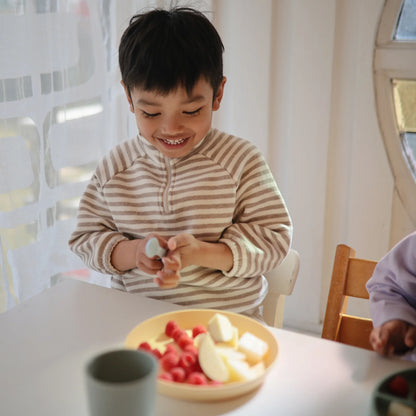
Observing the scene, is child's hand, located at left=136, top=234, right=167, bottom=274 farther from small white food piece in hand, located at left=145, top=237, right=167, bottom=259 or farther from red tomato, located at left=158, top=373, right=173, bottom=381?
red tomato, located at left=158, top=373, right=173, bottom=381

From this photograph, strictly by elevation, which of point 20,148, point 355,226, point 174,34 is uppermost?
point 174,34

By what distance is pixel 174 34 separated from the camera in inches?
41.1

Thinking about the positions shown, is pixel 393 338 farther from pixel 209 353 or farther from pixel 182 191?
pixel 182 191

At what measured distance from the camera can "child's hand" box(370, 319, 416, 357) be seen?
0.81m

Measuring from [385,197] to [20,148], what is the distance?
1139 millimetres

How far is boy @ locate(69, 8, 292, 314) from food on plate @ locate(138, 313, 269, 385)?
189mm

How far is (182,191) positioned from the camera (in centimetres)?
→ 115

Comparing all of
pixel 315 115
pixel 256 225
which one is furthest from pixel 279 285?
pixel 315 115

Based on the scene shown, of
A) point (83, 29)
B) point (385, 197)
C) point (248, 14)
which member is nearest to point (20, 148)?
point (83, 29)

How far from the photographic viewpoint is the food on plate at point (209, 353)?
73cm

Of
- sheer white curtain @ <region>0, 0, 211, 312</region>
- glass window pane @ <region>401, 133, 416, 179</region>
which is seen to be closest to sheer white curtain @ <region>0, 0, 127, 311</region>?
sheer white curtain @ <region>0, 0, 211, 312</region>

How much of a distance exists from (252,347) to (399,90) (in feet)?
4.01

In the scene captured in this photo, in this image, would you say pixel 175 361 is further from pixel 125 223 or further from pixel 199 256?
pixel 125 223

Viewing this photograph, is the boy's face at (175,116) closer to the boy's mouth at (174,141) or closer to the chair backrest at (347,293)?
the boy's mouth at (174,141)
